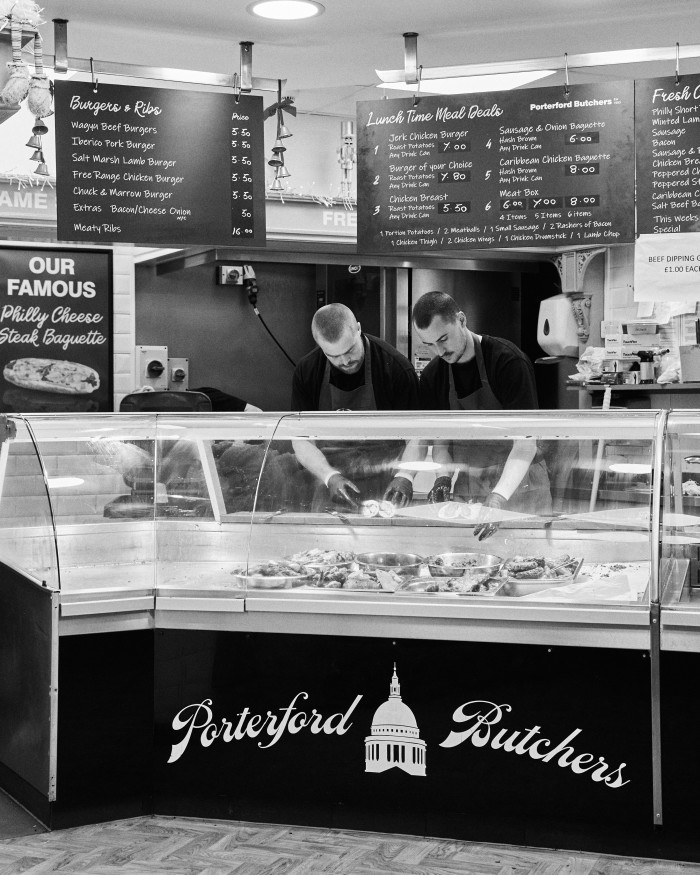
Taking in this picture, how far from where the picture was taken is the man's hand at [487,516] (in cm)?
354

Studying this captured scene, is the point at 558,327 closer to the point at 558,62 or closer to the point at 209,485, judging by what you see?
the point at 558,62

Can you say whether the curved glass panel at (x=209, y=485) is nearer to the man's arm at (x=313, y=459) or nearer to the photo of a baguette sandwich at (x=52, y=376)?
the man's arm at (x=313, y=459)

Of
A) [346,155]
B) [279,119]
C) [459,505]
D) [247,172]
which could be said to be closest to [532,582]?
[459,505]

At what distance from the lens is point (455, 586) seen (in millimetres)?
3250

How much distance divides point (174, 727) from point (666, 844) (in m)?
1.58

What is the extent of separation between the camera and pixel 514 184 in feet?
14.6

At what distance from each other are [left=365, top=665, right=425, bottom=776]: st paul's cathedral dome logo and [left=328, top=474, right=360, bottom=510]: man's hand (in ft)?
2.38

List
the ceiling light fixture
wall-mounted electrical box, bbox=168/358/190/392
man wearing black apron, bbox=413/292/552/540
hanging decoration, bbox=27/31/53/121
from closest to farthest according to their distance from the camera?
man wearing black apron, bbox=413/292/552/540
hanging decoration, bbox=27/31/53/121
the ceiling light fixture
wall-mounted electrical box, bbox=168/358/190/392

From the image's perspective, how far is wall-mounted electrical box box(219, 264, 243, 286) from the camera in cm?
680

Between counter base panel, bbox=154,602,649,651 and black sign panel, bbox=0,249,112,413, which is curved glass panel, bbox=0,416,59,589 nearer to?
counter base panel, bbox=154,602,649,651

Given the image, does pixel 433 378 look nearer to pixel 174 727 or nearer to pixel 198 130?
pixel 198 130

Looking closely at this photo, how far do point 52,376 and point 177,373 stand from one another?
32.2 inches

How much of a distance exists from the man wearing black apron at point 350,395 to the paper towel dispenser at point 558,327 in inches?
119

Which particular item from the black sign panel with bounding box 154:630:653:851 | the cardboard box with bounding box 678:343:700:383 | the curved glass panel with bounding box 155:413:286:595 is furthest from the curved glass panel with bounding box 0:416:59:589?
the cardboard box with bounding box 678:343:700:383
